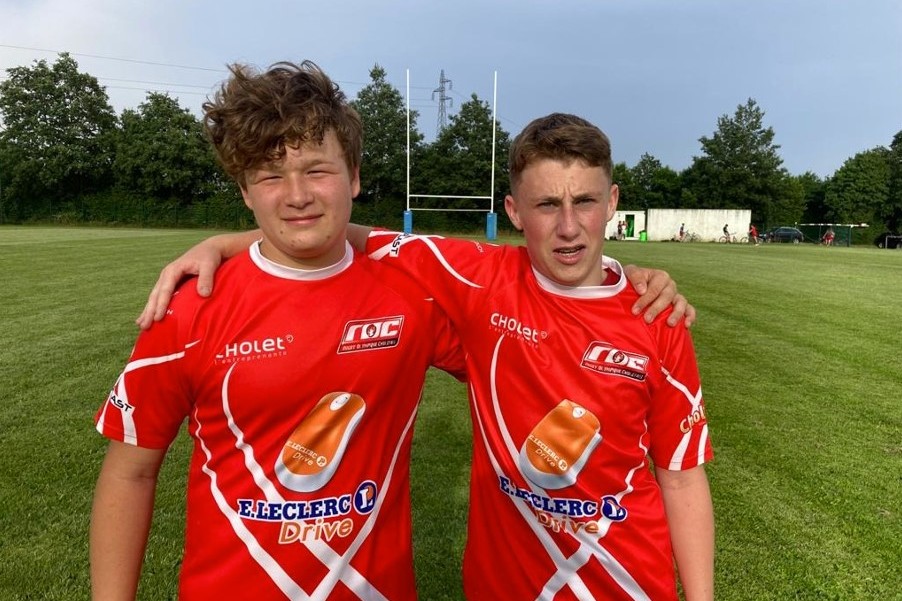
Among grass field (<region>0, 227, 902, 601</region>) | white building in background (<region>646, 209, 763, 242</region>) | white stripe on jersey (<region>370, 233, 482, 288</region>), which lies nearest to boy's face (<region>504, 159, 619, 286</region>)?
white stripe on jersey (<region>370, 233, 482, 288</region>)

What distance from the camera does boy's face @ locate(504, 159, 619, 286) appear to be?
173cm

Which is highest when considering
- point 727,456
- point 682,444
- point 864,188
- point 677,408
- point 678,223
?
point 864,188

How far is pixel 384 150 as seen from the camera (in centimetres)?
4328

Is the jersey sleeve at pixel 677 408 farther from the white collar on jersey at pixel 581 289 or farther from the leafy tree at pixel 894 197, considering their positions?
the leafy tree at pixel 894 197

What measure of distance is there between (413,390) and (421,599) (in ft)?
5.29

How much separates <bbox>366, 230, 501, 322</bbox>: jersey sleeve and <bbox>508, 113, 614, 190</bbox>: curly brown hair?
0.34 metres

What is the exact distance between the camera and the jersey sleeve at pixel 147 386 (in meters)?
1.43

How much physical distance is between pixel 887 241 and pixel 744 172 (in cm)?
1308

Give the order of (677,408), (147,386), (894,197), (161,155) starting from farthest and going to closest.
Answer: (894,197) < (161,155) < (677,408) < (147,386)

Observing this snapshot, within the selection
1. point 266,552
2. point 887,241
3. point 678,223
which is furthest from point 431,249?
point 887,241

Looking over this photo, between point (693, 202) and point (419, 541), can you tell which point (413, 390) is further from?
point (693, 202)

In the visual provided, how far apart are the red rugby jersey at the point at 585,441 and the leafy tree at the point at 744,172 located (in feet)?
187

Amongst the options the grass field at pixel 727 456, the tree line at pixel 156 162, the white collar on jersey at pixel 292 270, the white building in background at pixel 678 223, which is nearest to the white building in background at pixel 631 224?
the white building in background at pixel 678 223

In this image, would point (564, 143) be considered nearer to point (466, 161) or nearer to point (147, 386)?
point (147, 386)
